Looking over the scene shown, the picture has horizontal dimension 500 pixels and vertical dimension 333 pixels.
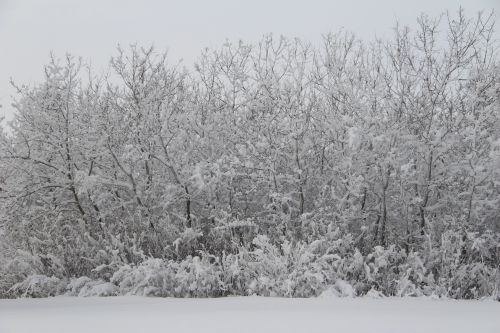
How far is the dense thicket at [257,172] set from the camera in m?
8.33

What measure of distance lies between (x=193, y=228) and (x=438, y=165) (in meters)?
4.77

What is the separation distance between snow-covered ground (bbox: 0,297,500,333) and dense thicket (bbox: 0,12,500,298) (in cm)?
185

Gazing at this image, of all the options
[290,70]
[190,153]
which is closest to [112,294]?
[190,153]

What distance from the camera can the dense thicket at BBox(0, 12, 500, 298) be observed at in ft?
27.3

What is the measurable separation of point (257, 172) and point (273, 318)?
5.14 meters

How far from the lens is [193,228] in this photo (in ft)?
32.0

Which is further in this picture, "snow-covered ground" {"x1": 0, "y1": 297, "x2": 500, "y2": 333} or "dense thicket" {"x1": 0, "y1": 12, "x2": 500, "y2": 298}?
"dense thicket" {"x1": 0, "y1": 12, "x2": 500, "y2": 298}

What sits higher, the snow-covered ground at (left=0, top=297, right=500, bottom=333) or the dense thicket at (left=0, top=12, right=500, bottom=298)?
the dense thicket at (left=0, top=12, right=500, bottom=298)

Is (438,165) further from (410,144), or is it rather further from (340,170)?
(340,170)

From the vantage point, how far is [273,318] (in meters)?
4.68

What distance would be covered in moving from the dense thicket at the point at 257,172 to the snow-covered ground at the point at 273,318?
6.07 feet

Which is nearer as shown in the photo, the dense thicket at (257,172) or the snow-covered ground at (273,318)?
the snow-covered ground at (273,318)

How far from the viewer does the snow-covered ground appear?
4266mm

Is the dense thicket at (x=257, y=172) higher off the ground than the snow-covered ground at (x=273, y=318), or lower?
higher
